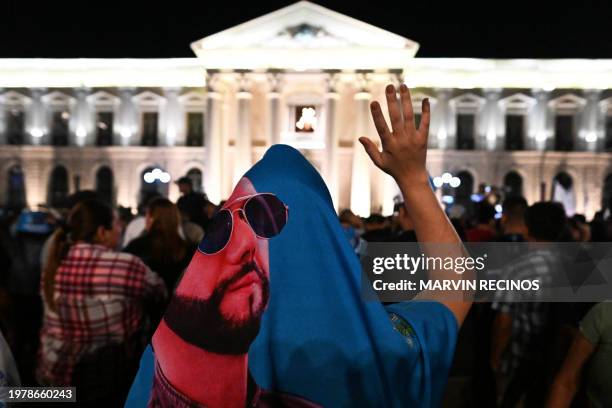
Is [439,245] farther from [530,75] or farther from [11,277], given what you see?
[530,75]

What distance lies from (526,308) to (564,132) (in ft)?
128

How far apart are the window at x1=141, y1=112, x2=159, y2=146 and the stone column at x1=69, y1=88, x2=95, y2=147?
339 cm

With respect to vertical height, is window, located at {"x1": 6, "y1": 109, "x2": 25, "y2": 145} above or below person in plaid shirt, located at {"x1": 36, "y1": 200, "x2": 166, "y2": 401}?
above

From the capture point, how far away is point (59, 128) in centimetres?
4128

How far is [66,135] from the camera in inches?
1618

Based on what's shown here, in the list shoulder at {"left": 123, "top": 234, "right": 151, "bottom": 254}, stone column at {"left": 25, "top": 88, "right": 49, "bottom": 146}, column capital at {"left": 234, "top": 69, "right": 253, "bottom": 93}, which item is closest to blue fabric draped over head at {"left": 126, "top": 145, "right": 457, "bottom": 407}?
shoulder at {"left": 123, "top": 234, "right": 151, "bottom": 254}

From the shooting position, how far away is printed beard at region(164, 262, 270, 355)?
53.7 inches

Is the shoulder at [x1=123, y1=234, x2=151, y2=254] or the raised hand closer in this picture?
the raised hand

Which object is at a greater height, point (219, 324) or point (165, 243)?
point (219, 324)

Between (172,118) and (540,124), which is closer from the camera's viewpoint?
(540,124)

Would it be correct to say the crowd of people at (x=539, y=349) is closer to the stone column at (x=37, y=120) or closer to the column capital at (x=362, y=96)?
the column capital at (x=362, y=96)

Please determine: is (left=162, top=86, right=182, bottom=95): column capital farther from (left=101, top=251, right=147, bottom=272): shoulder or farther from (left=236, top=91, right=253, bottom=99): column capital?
(left=101, top=251, right=147, bottom=272): shoulder

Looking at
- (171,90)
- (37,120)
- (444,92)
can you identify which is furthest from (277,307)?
(37,120)

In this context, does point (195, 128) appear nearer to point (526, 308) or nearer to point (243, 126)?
point (243, 126)
